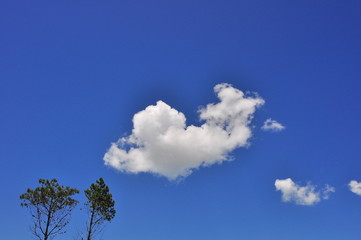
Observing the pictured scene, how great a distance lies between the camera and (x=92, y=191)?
4897 cm

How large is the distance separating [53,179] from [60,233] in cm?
739

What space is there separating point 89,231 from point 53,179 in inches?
339

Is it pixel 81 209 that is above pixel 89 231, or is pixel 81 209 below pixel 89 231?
above

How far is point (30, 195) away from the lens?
46.8m

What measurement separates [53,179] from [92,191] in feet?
18.1

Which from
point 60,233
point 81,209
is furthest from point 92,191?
point 60,233

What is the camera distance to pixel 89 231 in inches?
1847

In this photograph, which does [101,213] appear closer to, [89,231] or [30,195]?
[89,231]

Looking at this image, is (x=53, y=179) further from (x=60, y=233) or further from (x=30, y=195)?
(x=60, y=233)

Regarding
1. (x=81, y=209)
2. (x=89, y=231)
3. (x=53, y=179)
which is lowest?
(x=89, y=231)

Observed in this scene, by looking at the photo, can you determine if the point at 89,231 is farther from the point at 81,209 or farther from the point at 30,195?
the point at 30,195

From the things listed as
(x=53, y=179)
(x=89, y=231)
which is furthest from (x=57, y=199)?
(x=89, y=231)

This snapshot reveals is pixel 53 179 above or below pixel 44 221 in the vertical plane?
above

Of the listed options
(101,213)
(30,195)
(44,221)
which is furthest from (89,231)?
Answer: (30,195)
